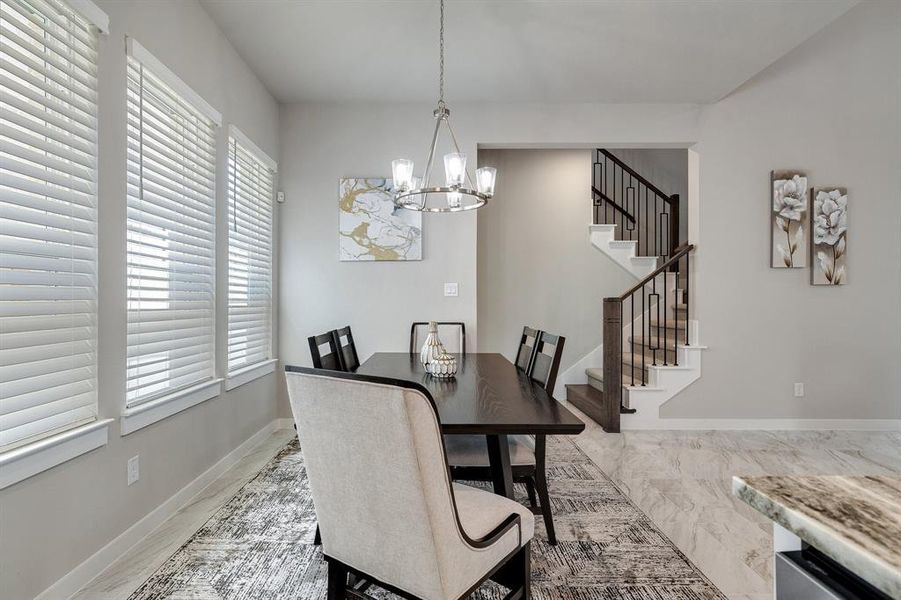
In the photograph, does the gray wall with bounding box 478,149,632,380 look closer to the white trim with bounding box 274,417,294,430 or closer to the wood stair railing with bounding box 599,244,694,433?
the wood stair railing with bounding box 599,244,694,433

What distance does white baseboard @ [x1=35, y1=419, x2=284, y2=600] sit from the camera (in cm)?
167

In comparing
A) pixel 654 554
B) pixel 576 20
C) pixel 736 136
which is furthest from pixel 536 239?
pixel 654 554

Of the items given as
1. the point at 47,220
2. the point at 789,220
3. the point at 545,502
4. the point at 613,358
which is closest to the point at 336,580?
the point at 545,502

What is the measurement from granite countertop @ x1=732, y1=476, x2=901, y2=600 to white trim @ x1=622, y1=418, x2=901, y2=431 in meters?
3.67

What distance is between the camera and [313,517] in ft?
7.55

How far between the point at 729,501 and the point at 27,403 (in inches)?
128

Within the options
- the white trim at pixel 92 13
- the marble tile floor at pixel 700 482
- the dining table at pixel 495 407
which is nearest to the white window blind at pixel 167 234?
the white trim at pixel 92 13

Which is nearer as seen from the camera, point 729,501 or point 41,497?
point 41,497

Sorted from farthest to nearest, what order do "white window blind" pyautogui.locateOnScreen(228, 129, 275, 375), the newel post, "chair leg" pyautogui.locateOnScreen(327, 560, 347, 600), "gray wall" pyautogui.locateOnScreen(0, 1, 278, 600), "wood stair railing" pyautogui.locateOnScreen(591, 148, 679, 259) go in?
1. "wood stair railing" pyautogui.locateOnScreen(591, 148, 679, 259)
2. the newel post
3. "white window blind" pyautogui.locateOnScreen(228, 129, 275, 375)
4. "gray wall" pyautogui.locateOnScreen(0, 1, 278, 600)
5. "chair leg" pyautogui.locateOnScreen(327, 560, 347, 600)

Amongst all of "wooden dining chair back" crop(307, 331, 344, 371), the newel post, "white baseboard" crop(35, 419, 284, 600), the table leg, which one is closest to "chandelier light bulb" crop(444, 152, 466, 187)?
"wooden dining chair back" crop(307, 331, 344, 371)

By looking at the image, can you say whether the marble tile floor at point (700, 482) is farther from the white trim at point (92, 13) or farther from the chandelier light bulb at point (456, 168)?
the white trim at point (92, 13)

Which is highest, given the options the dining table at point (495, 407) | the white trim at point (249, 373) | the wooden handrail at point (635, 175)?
the wooden handrail at point (635, 175)

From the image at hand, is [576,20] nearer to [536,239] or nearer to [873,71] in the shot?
[536,239]

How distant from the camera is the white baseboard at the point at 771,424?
13.1 ft
